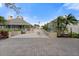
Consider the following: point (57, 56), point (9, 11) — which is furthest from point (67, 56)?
point (9, 11)

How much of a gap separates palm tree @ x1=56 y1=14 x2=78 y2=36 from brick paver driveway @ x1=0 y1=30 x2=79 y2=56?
6.5 inches

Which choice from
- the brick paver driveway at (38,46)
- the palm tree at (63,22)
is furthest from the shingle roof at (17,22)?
the palm tree at (63,22)

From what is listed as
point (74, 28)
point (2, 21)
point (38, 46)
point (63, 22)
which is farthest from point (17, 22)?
point (74, 28)

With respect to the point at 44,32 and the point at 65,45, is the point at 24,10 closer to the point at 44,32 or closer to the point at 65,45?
the point at 44,32

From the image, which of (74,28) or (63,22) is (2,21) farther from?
(74,28)

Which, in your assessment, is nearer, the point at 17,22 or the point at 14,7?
the point at 14,7

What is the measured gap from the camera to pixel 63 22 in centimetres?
340

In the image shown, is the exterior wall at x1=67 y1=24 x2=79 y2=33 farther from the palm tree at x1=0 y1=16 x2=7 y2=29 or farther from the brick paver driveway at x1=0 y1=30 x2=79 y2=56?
the palm tree at x1=0 y1=16 x2=7 y2=29

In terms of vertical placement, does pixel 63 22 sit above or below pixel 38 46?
above

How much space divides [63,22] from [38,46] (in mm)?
570

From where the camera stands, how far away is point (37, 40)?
3.37m

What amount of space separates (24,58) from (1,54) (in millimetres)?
368

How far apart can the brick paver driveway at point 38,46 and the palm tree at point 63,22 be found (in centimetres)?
16

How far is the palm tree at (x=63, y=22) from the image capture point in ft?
10.9
